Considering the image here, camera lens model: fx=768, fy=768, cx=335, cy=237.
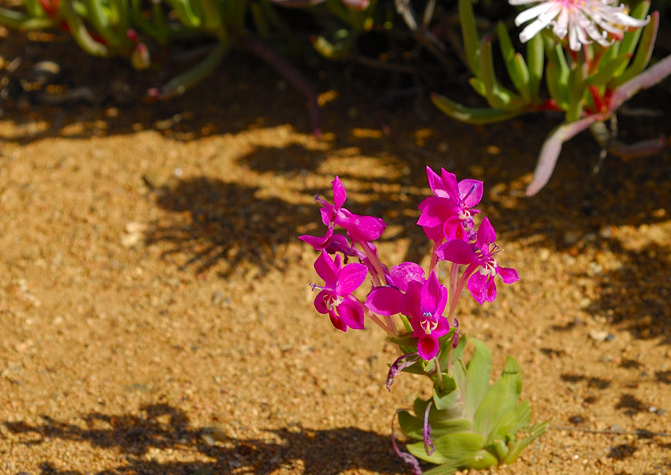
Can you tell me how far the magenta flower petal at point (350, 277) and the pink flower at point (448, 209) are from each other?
0.15m

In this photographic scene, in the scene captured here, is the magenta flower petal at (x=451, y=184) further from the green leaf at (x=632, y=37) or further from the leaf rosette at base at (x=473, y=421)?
the green leaf at (x=632, y=37)

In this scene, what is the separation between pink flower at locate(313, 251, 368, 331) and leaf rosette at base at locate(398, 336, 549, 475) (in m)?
0.39

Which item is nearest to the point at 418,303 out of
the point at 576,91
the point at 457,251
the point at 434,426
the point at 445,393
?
the point at 457,251

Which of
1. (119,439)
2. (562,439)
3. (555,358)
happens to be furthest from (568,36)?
(119,439)

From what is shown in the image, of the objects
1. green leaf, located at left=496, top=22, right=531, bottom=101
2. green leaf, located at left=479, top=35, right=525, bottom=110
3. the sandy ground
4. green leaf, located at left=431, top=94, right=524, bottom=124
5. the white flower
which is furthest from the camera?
green leaf, located at left=431, top=94, right=524, bottom=124

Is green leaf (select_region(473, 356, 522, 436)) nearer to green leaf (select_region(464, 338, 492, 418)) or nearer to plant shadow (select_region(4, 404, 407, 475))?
green leaf (select_region(464, 338, 492, 418))

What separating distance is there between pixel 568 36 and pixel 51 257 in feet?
6.59

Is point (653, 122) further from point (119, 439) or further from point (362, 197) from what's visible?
point (119, 439)

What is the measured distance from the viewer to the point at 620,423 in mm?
2229

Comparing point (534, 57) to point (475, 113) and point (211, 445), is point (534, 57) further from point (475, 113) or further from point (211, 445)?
point (211, 445)

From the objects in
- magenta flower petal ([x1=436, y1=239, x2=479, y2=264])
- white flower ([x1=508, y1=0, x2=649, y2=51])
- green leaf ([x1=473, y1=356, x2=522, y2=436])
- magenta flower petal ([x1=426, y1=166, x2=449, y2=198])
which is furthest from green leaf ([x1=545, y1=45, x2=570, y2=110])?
magenta flower petal ([x1=436, y1=239, x2=479, y2=264])

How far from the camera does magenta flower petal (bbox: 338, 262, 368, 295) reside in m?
1.50

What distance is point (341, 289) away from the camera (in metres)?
1.51

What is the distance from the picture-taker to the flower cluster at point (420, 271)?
1.51 meters
